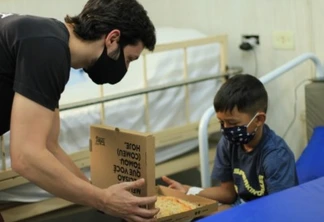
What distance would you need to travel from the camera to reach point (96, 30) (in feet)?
5.43

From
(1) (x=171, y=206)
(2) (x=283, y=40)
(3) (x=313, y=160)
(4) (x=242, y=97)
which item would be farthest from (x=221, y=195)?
(2) (x=283, y=40)

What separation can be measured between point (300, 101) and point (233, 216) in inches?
66.9

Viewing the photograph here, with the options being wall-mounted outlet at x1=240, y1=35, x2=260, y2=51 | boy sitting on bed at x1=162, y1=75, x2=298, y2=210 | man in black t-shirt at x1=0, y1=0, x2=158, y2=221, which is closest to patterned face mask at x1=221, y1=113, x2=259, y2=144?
boy sitting on bed at x1=162, y1=75, x2=298, y2=210

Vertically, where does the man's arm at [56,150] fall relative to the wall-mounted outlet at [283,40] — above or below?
below

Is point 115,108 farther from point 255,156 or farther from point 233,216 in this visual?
point 233,216

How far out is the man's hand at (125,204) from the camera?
164 centimetres

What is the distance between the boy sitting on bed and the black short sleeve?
71cm

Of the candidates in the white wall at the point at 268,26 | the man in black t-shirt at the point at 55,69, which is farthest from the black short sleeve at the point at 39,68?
the white wall at the point at 268,26

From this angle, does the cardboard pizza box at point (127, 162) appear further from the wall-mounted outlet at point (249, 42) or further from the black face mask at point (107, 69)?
the wall-mounted outlet at point (249, 42)

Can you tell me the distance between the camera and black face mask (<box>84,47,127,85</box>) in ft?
5.61

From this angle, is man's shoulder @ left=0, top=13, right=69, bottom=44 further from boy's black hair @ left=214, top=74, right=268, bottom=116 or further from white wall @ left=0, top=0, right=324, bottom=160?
white wall @ left=0, top=0, right=324, bottom=160

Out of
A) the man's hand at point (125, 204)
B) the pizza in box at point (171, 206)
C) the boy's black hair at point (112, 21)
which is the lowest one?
the pizza in box at point (171, 206)

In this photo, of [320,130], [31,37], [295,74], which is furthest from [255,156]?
[295,74]

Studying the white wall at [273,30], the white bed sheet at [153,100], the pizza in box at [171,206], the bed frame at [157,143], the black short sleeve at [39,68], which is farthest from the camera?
the white wall at [273,30]
